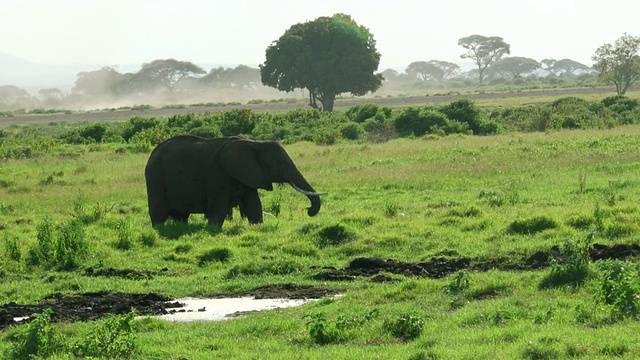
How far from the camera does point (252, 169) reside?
2012cm

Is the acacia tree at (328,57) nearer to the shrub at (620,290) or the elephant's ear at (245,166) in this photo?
the elephant's ear at (245,166)

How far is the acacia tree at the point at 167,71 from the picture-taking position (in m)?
152

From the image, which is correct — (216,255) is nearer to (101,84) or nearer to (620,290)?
(620,290)

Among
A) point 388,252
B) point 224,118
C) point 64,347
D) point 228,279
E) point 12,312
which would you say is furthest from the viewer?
point 224,118

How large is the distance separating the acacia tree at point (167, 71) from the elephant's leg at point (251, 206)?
133m

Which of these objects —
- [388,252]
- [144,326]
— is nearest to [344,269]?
[388,252]

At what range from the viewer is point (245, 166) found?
66.0ft

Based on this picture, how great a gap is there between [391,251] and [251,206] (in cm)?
444

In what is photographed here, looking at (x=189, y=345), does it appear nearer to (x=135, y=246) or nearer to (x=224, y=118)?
(x=135, y=246)

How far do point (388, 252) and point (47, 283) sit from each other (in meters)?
5.63


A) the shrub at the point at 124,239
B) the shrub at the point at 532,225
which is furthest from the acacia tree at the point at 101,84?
the shrub at the point at 532,225

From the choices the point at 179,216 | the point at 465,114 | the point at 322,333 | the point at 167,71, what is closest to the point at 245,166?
the point at 179,216

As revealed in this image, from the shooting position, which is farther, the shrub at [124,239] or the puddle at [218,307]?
the shrub at [124,239]

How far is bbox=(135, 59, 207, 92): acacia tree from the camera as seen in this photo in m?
152
